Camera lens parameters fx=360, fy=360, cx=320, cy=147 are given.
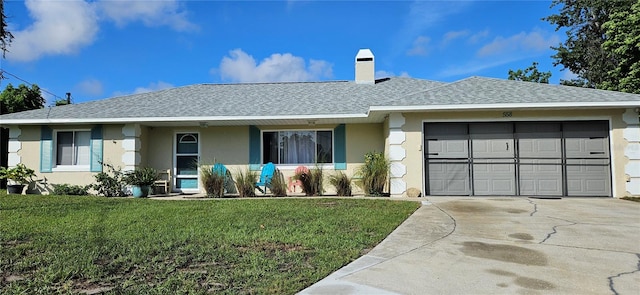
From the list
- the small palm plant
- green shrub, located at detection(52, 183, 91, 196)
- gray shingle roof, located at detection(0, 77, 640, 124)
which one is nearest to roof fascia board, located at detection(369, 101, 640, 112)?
gray shingle roof, located at detection(0, 77, 640, 124)

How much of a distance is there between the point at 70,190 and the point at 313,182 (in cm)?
791

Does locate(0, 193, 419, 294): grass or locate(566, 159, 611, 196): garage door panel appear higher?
locate(566, 159, 611, 196): garage door panel

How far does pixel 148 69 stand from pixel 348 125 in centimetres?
1083

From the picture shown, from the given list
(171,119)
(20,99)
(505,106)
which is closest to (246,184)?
(171,119)

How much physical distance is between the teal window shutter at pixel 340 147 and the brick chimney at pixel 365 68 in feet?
11.8

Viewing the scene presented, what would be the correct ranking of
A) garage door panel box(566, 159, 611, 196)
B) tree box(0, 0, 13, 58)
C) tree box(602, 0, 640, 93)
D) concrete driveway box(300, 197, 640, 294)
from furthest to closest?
tree box(602, 0, 640, 93), tree box(0, 0, 13, 58), garage door panel box(566, 159, 611, 196), concrete driveway box(300, 197, 640, 294)

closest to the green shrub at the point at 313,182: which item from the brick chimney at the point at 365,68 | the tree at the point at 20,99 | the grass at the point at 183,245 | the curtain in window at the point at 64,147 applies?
the grass at the point at 183,245

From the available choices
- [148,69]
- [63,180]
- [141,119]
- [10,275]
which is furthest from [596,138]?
[148,69]

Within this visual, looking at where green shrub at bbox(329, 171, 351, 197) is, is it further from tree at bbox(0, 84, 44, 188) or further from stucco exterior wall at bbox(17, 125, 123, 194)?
tree at bbox(0, 84, 44, 188)

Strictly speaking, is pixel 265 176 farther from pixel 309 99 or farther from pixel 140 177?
pixel 140 177

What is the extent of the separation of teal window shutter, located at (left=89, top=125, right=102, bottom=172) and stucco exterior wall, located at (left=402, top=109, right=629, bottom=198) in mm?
10017

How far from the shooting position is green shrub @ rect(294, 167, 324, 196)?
11.3m

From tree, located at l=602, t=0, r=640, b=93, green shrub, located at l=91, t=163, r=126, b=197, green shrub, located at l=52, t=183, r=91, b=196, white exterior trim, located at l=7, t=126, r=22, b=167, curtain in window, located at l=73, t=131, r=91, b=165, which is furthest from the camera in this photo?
tree, located at l=602, t=0, r=640, b=93

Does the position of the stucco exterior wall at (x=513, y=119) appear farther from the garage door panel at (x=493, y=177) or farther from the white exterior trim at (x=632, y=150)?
the garage door panel at (x=493, y=177)
